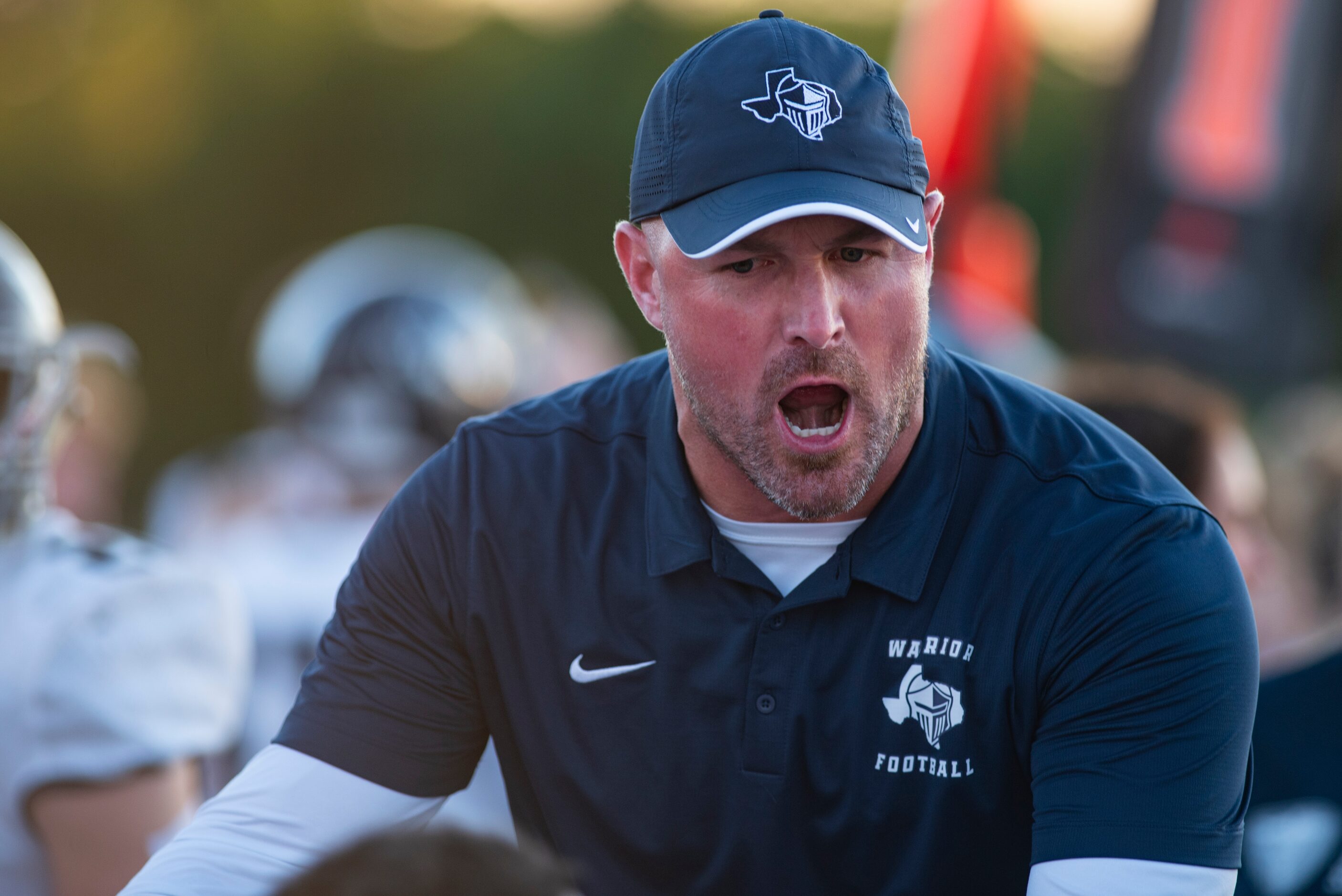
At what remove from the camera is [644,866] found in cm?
279

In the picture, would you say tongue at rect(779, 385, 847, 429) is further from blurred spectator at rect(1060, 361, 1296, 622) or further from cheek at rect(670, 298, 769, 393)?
blurred spectator at rect(1060, 361, 1296, 622)

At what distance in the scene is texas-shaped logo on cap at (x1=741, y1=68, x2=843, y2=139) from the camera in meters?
2.62

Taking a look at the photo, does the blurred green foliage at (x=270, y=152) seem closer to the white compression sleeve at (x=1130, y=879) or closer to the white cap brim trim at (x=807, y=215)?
the white cap brim trim at (x=807, y=215)

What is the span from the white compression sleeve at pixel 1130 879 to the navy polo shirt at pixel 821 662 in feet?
0.06

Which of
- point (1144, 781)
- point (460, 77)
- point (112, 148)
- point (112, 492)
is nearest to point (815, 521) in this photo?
point (1144, 781)

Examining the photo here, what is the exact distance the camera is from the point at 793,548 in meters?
2.80

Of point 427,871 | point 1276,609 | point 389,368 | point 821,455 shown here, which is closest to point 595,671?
point 821,455

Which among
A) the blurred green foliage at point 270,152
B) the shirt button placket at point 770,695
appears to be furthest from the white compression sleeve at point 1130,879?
the blurred green foliage at point 270,152

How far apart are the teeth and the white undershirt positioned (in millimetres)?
183

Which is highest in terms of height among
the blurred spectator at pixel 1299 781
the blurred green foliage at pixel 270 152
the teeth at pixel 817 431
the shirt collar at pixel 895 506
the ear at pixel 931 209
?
the ear at pixel 931 209

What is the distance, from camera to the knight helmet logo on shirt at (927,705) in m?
2.60

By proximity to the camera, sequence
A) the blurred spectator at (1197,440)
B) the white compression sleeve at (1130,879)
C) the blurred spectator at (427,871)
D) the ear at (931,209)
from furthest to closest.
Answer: the blurred spectator at (1197,440)
the ear at (931,209)
the white compression sleeve at (1130,879)
the blurred spectator at (427,871)

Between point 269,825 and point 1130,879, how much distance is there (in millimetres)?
1434

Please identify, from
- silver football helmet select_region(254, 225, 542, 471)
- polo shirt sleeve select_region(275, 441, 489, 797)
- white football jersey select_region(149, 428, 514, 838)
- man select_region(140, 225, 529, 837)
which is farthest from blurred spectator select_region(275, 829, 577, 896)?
silver football helmet select_region(254, 225, 542, 471)
